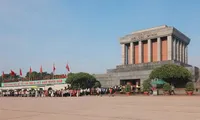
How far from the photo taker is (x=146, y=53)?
232ft

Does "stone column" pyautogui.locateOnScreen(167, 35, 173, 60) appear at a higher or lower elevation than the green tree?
higher

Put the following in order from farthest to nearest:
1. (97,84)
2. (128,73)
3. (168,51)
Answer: (168,51), (97,84), (128,73)

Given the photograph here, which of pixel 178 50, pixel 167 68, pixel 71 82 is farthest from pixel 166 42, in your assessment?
pixel 71 82

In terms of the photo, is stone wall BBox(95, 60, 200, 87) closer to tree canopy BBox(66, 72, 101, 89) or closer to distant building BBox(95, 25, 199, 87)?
distant building BBox(95, 25, 199, 87)

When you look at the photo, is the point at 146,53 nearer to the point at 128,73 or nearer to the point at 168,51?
the point at 168,51

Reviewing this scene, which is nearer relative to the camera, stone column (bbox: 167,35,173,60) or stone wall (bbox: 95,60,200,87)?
stone wall (bbox: 95,60,200,87)

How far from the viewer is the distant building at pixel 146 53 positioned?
5991 cm

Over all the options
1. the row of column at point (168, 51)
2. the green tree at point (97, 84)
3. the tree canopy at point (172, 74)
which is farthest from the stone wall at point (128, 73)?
the tree canopy at point (172, 74)

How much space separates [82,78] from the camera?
201 ft

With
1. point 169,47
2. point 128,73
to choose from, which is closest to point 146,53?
point 169,47

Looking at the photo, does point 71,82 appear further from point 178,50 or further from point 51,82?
point 178,50

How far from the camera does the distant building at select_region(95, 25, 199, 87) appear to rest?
197 feet
